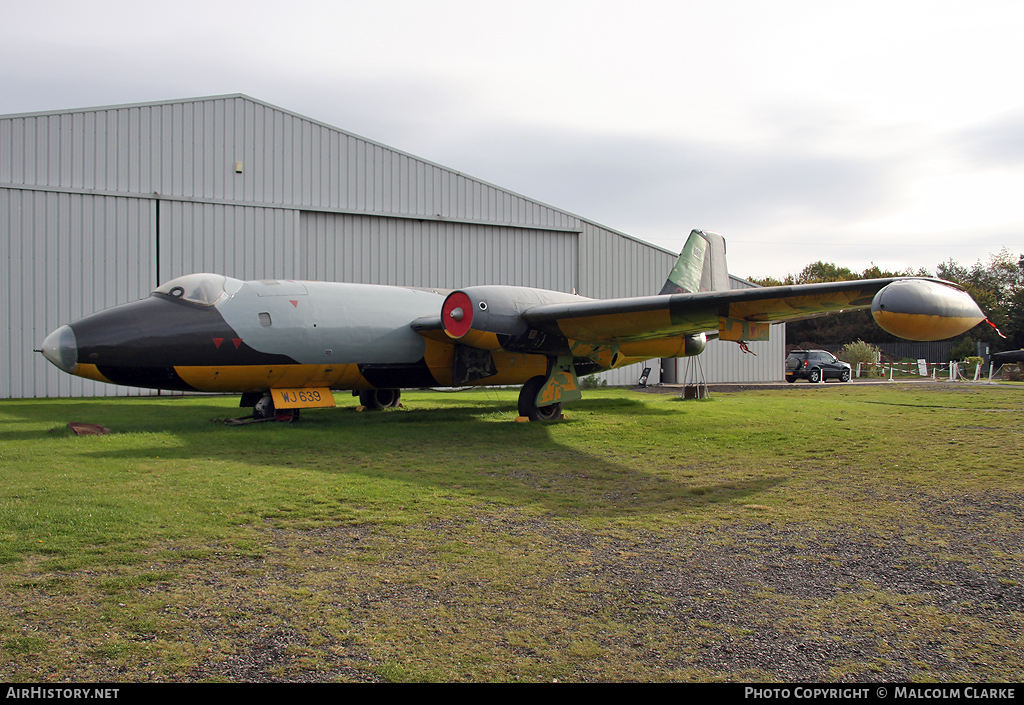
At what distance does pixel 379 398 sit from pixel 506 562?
11978mm

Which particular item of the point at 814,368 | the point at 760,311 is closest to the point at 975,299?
the point at 814,368

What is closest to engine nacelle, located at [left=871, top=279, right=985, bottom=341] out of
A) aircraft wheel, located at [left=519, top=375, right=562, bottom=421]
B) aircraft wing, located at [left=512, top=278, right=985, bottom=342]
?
aircraft wing, located at [left=512, top=278, right=985, bottom=342]

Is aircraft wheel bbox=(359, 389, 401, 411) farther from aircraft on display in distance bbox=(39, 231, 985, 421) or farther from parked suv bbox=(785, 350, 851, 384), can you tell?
parked suv bbox=(785, 350, 851, 384)

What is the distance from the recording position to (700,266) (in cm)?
1897

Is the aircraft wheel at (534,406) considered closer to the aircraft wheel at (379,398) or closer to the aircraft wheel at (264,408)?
the aircraft wheel at (379,398)

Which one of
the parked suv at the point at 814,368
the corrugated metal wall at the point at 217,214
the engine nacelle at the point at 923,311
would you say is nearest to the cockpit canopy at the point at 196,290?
the engine nacelle at the point at 923,311

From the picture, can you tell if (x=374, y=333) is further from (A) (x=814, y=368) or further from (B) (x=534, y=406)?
(A) (x=814, y=368)

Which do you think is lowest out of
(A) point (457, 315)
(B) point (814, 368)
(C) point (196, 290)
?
(B) point (814, 368)

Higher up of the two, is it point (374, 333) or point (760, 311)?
point (760, 311)

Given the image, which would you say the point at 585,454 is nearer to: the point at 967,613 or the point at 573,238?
the point at 967,613

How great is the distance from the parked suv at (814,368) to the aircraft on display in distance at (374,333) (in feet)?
75.7

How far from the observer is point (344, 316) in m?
12.8
